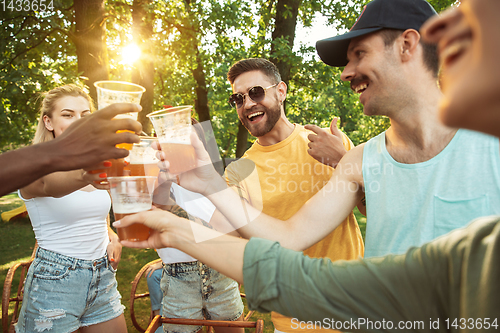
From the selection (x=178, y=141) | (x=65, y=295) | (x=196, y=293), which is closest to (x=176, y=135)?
(x=178, y=141)

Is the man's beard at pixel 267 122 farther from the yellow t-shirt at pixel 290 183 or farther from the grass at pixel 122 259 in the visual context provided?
the grass at pixel 122 259

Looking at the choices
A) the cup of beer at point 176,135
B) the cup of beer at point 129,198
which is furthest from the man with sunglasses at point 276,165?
the cup of beer at point 129,198

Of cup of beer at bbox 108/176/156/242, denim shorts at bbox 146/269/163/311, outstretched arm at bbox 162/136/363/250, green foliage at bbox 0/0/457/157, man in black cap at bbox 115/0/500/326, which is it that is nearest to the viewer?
man in black cap at bbox 115/0/500/326

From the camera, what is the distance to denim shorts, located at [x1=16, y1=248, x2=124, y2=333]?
2328mm

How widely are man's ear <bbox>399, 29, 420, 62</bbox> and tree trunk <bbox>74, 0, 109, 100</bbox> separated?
5470mm

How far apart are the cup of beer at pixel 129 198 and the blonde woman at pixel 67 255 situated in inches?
34.7

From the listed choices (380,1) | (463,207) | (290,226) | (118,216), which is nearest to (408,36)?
(380,1)

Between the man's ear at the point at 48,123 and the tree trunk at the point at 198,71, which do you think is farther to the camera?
the tree trunk at the point at 198,71

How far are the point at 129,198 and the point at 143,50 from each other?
7.82 metres

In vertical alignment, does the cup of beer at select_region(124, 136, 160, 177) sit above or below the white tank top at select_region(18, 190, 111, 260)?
above

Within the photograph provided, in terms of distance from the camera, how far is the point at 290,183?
2531 millimetres

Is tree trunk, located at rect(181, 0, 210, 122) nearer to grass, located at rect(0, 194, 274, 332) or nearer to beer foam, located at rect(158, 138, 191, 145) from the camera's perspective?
grass, located at rect(0, 194, 274, 332)

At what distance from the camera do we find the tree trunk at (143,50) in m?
8.08

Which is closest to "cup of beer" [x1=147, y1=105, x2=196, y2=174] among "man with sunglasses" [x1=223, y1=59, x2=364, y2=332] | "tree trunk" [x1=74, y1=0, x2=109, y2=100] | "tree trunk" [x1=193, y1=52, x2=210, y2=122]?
"man with sunglasses" [x1=223, y1=59, x2=364, y2=332]
